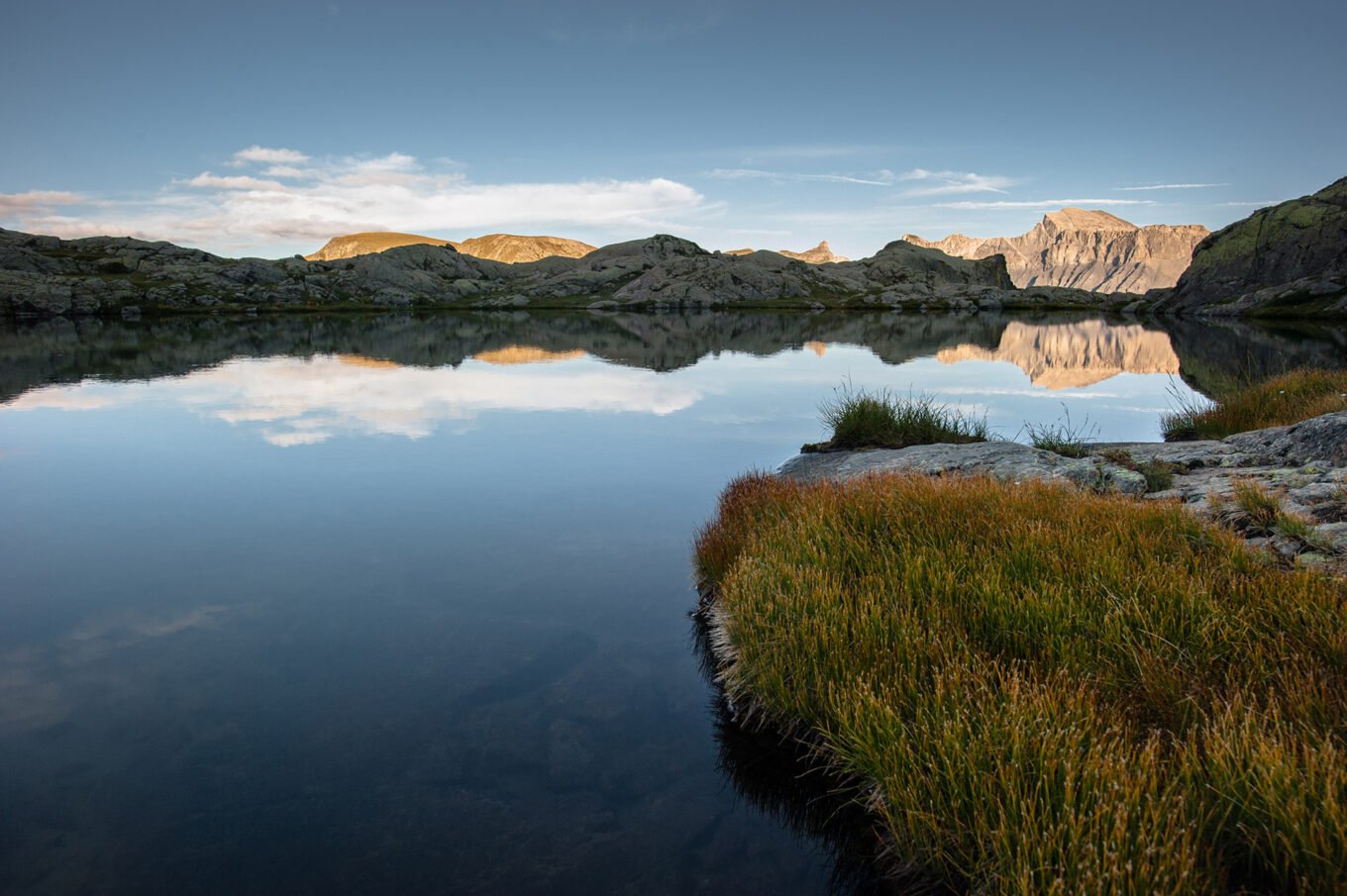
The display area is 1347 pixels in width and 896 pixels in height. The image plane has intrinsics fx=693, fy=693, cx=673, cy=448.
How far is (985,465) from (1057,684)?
9.14m

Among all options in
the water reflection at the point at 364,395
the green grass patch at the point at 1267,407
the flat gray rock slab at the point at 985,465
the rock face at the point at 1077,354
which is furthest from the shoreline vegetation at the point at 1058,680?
the rock face at the point at 1077,354

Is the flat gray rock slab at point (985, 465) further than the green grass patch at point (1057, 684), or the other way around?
the flat gray rock slab at point (985, 465)

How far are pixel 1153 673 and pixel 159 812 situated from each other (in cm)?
872

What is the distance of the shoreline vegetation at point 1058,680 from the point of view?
13.5ft

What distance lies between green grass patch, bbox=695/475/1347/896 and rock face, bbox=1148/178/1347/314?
115709mm

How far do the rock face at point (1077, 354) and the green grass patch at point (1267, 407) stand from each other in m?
18.3

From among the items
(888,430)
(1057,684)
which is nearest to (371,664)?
(1057,684)

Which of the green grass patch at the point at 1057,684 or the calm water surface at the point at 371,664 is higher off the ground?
the green grass patch at the point at 1057,684

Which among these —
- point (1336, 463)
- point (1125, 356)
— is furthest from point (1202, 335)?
point (1336, 463)

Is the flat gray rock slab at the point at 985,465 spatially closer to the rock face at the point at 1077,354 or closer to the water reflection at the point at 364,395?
the water reflection at the point at 364,395

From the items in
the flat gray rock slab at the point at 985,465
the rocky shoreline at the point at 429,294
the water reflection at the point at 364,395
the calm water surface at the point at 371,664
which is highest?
the rocky shoreline at the point at 429,294

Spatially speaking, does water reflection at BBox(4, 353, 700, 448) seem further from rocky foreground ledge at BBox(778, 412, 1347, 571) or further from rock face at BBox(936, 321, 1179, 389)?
rock face at BBox(936, 321, 1179, 389)

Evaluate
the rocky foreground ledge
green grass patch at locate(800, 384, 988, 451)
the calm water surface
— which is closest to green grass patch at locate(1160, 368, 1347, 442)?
the calm water surface

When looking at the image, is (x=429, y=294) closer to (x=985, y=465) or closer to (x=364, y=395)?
(x=364, y=395)
